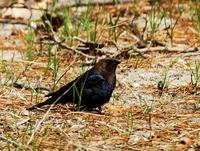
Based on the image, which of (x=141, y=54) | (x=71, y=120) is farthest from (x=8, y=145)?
(x=141, y=54)

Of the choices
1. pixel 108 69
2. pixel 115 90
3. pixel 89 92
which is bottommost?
pixel 115 90

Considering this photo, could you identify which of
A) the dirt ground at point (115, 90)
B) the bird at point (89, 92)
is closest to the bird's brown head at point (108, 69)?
the bird at point (89, 92)

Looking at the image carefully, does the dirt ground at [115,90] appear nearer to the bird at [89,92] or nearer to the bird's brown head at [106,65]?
the bird at [89,92]

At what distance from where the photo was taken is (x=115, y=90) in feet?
17.2

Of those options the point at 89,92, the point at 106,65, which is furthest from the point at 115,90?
the point at 89,92

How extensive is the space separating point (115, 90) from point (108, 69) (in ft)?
1.71

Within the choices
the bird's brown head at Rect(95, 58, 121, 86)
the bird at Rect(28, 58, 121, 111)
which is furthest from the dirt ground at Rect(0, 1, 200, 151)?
the bird's brown head at Rect(95, 58, 121, 86)

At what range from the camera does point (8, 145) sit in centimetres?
357

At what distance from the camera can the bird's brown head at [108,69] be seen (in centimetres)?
465

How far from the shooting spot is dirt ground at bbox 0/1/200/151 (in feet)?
12.8

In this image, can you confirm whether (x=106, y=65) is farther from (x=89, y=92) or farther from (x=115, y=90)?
(x=115, y=90)

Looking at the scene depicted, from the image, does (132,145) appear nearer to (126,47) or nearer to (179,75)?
(179,75)

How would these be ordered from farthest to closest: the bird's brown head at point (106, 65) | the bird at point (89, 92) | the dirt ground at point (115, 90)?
the bird's brown head at point (106, 65)
the bird at point (89, 92)
the dirt ground at point (115, 90)

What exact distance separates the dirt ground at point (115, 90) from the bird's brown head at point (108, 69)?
200 millimetres
